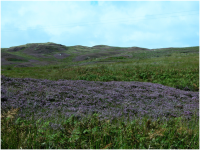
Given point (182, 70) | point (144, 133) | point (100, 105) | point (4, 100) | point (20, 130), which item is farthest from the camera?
point (182, 70)

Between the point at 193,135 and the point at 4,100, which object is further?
the point at 4,100

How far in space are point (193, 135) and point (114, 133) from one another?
6.69 feet

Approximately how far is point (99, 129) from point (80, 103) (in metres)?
3.76

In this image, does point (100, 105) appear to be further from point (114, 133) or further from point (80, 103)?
point (114, 133)

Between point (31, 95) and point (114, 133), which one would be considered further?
point (31, 95)

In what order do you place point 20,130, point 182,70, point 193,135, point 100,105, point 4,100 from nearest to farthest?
1. point 20,130
2. point 193,135
3. point 4,100
4. point 100,105
5. point 182,70

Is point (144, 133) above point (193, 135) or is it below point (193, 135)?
above

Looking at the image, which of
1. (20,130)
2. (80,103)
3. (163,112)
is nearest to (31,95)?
(80,103)

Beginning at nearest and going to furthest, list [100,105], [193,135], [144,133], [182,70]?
[144,133] → [193,135] → [100,105] → [182,70]

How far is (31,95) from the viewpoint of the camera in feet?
27.6

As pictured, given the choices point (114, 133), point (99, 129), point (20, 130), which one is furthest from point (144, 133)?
point (20, 130)

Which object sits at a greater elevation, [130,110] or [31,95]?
[31,95]

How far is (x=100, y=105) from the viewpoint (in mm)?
7961

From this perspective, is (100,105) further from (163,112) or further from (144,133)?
(144,133)
